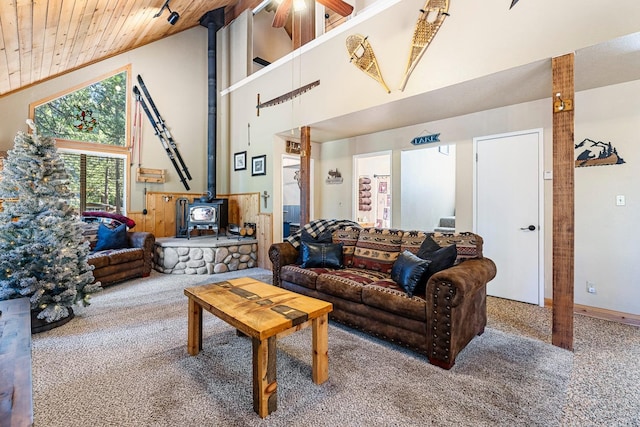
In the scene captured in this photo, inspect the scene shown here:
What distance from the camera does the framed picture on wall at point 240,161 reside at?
5.96m

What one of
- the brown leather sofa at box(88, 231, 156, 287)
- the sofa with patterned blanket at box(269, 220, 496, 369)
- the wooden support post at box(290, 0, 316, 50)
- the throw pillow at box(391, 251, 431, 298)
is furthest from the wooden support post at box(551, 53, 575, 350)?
A: the brown leather sofa at box(88, 231, 156, 287)

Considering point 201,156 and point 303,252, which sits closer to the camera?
point 303,252

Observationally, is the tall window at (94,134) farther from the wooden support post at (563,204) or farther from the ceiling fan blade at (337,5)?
the wooden support post at (563,204)

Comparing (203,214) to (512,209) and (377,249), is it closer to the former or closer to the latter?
(377,249)

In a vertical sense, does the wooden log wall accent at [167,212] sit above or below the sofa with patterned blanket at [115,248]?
above

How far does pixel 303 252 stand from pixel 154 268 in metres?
3.27

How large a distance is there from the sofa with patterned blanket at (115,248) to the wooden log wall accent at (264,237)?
5.77 ft

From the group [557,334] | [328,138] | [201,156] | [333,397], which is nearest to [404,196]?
[328,138]

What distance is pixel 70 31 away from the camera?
3570 millimetres

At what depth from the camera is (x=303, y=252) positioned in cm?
343

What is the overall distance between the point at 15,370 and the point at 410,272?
2.33 meters

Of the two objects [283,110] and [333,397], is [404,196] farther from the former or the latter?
[333,397]

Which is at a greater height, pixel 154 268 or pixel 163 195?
pixel 163 195

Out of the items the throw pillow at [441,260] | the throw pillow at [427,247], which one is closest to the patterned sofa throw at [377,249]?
the throw pillow at [427,247]
